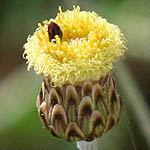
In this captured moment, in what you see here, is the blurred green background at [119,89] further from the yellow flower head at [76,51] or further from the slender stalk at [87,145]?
the yellow flower head at [76,51]

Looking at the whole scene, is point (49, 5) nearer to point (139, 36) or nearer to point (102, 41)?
point (139, 36)

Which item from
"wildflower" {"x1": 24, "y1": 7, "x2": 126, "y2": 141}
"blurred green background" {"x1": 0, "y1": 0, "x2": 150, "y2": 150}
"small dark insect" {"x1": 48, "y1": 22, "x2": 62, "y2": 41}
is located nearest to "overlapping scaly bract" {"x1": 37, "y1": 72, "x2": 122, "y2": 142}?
"wildflower" {"x1": 24, "y1": 7, "x2": 126, "y2": 141}

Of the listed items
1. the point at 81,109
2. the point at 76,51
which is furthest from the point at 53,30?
the point at 81,109

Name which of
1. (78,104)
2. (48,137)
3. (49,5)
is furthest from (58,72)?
(49,5)

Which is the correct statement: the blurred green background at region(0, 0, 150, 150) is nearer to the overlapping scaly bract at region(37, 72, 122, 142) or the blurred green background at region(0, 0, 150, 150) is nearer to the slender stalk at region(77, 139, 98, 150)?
the slender stalk at region(77, 139, 98, 150)

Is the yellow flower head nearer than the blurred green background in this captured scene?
Yes

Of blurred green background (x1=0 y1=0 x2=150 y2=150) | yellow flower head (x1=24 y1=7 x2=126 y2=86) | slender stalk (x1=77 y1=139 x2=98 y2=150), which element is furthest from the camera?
blurred green background (x1=0 y1=0 x2=150 y2=150)
